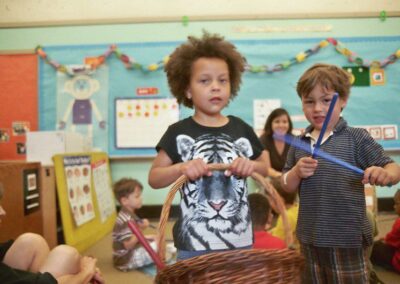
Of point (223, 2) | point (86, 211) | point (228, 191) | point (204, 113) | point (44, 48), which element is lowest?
point (86, 211)

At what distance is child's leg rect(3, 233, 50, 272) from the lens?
1.25 metres

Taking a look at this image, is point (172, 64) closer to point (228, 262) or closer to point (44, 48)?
point (228, 262)

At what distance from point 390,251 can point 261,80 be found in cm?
170

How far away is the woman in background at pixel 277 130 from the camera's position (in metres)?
2.81

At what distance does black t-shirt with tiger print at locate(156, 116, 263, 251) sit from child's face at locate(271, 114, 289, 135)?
5.92 ft

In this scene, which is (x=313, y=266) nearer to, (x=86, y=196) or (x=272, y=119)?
(x=86, y=196)

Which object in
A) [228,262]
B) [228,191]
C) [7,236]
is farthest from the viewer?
[7,236]

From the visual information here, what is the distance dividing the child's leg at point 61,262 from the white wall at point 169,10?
2.30 metres

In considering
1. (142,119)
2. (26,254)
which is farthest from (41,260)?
(142,119)

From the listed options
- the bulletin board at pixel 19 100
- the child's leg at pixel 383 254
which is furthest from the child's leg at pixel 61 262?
the bulletin board at pixel 19 100

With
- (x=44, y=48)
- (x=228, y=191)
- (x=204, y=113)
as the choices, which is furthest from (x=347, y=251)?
(x=44, y=48)

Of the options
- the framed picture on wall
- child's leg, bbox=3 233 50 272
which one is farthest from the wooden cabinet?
child's leg, bbox=3 233 50 272

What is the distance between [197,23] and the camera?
10.2ft

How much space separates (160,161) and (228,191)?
0.20 meters
